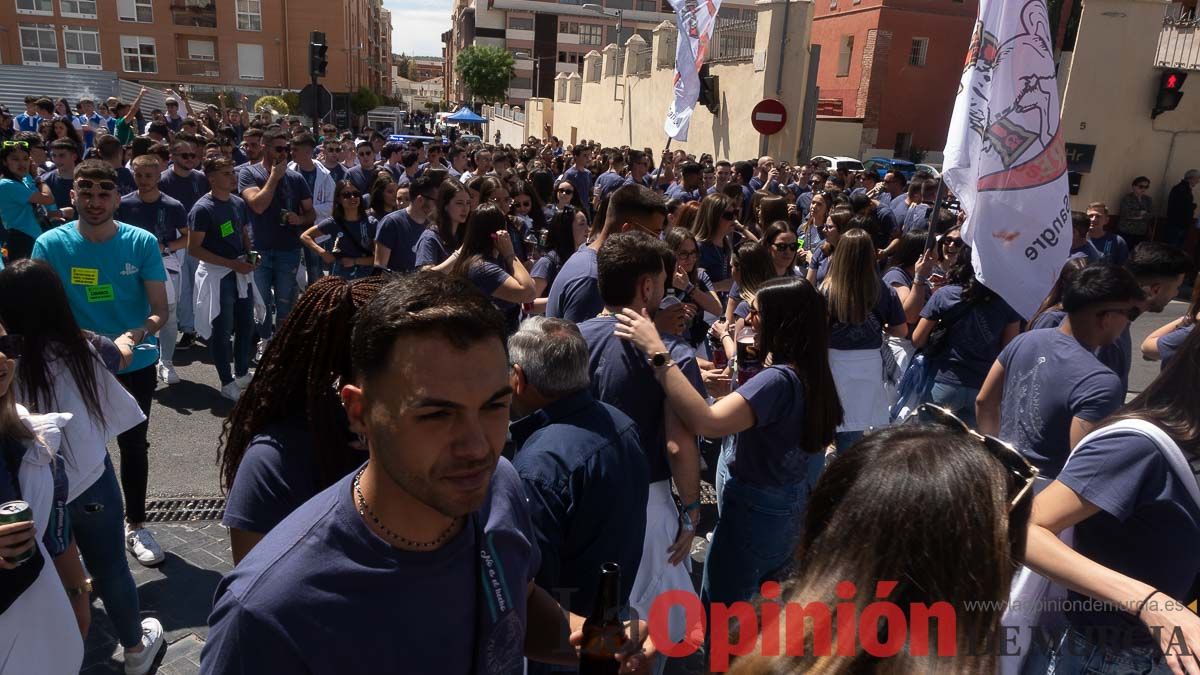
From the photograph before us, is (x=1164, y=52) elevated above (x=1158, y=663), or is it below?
above

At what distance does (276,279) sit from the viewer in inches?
288

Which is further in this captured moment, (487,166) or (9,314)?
(487,166)

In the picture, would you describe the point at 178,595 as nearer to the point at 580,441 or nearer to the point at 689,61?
the point at 580,441

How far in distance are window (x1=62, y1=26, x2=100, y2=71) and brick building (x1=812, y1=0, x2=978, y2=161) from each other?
4189cm

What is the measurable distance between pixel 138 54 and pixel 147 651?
52215 mm

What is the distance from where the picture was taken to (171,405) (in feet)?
20.4

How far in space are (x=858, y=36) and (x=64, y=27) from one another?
142 ft

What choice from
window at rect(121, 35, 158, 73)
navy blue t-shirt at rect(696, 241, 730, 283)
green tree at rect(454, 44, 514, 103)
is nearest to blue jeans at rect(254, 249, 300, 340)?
navy blue t-shirt at rect(696, 241, 730, 283)

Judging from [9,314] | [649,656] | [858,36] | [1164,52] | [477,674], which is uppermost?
[858,36]

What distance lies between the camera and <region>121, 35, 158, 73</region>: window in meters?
45.2

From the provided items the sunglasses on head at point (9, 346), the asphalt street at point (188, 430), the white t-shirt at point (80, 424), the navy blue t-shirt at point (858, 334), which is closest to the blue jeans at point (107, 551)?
the white t-shirt at point (80, 424)

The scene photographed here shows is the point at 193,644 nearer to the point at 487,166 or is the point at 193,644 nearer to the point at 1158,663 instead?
the point at 1158,663

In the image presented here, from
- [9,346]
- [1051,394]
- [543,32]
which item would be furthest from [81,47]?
[1051,394]

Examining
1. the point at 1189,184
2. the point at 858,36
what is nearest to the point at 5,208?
the point at 1189,184
